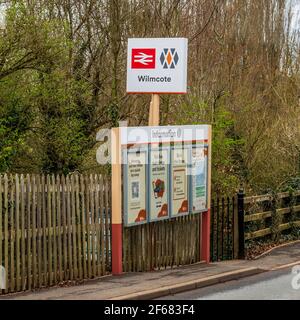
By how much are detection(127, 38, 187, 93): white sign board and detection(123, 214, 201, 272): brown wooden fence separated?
8.54 feet

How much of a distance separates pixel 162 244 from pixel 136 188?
62.4 inches

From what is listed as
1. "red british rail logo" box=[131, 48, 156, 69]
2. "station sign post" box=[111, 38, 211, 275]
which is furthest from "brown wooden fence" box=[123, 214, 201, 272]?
"red british rail logo" box=[131, 48, 156, 69]

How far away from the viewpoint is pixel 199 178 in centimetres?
1522

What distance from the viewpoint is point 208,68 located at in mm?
23250

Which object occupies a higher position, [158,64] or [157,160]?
[158,64]

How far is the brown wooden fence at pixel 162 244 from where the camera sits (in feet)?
44.5

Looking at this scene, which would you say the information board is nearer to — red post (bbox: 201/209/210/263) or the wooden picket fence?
red post (bbox: 201/209/210/263)

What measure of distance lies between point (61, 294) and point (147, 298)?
48.6 inches

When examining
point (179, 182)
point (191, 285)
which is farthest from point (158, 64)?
point (191, 285)

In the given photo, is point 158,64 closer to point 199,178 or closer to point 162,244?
point 199,178

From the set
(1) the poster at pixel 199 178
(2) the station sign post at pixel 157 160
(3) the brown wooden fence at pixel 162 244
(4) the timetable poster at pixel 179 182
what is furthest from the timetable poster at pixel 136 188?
(1) the poster at pixel 199 178

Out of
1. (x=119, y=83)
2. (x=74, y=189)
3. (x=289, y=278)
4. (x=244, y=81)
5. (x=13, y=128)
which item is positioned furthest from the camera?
(x=244, y=81)

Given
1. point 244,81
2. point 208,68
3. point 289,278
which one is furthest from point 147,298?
point 244,81
